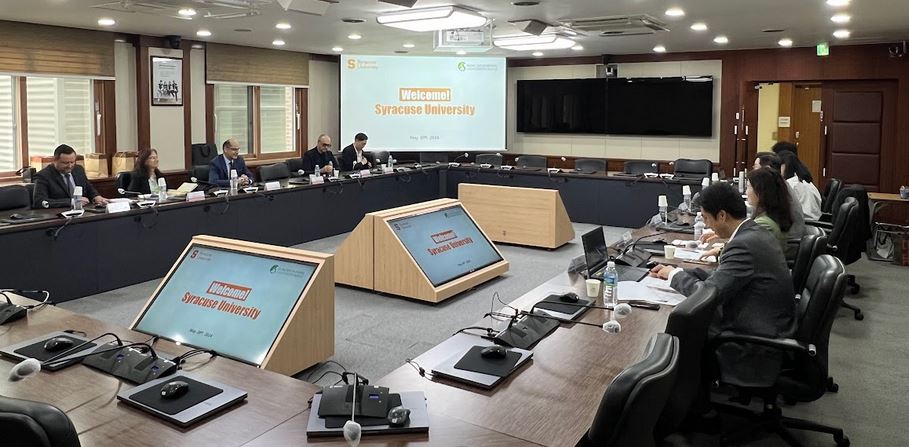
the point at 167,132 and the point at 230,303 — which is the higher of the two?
the point at 167,132

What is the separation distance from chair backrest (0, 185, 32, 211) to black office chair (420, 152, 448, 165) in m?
6.24

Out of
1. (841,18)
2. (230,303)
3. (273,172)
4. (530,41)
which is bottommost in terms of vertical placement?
(230,303)

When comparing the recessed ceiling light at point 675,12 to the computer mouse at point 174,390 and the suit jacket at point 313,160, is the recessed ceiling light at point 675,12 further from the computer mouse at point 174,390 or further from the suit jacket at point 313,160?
the computer mouse at point 174,390

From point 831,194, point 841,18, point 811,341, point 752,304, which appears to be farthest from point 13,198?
point 841,18

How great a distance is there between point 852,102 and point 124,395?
36.1 ft

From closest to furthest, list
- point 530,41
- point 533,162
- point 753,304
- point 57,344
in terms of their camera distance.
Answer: point 57,344, point 753,304, point 530,41, point 533,162

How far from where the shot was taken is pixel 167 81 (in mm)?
9836

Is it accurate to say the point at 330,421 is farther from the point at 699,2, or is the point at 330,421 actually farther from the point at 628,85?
the point at 628,85

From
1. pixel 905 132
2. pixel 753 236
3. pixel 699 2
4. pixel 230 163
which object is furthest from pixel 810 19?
pixel 230 163

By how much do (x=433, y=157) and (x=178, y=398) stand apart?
31.7 feet

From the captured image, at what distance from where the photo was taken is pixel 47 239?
534 centimetres

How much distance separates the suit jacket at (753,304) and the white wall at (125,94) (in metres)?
8.48

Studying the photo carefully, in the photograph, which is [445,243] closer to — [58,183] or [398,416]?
[58,183]

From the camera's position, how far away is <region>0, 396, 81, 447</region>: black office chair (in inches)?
60.1
